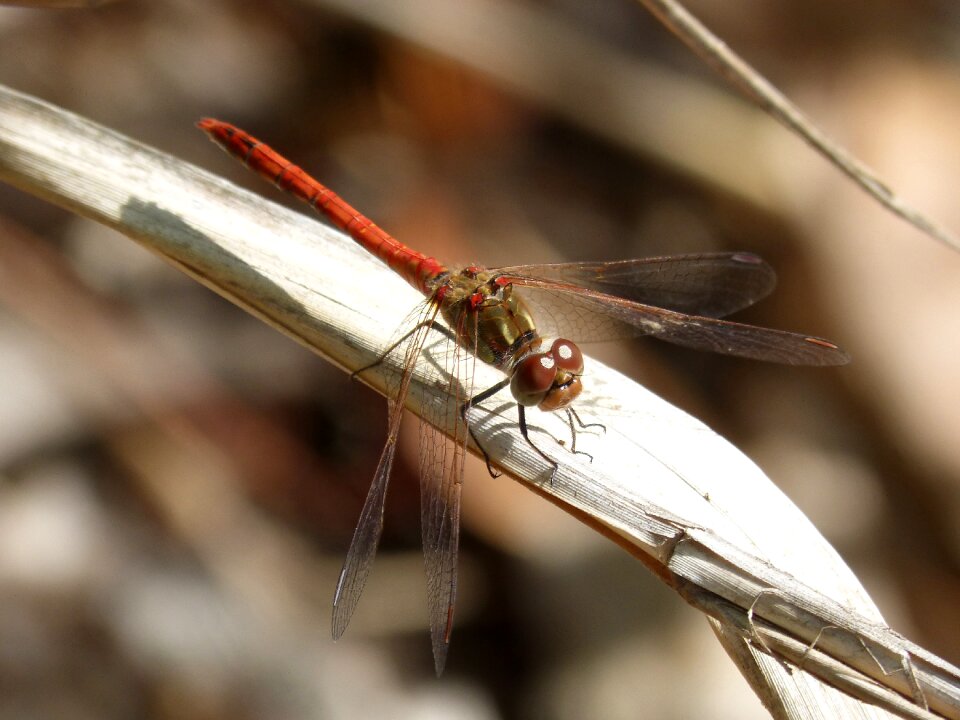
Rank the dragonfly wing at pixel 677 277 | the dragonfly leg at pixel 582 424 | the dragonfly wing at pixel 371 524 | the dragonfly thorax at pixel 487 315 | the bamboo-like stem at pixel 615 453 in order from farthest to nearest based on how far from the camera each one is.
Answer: the dragonfly wing at pixel 677 277 → the dragonfly thorax at pixel 487 315 → the dragonfly wing at pixel 371 524 → the dragonfly leg at pixel 582 424 → the bamboo-like stem at pixel 615 453

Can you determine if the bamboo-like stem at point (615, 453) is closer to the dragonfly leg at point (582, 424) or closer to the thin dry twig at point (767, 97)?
the dragonfly leg at point (582, 424)

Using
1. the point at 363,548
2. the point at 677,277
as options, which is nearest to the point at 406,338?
the point at 363,548

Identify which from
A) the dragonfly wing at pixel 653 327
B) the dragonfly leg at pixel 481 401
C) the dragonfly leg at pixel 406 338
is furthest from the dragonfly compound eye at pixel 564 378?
the dragonfly wing at pixel 653 327

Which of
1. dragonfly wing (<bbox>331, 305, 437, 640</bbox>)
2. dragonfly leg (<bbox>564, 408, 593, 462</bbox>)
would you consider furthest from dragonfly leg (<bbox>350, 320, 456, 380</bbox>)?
dragonfly leg (<bbox>564, 408, 593, 462</bbox>)

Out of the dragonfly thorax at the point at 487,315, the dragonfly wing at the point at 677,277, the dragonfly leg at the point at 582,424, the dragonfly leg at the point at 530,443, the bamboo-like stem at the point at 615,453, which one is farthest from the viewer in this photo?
the dragonfly wing at the point at 677,277

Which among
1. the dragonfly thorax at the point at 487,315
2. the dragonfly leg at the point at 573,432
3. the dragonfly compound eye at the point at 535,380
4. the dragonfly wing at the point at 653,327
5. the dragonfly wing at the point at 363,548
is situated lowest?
the dragonfly wing at the point at 363,548

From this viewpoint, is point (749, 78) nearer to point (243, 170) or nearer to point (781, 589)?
point (781, 589)

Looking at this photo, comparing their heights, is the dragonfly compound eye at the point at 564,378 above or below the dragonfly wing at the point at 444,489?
above

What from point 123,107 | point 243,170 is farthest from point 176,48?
point 243,170

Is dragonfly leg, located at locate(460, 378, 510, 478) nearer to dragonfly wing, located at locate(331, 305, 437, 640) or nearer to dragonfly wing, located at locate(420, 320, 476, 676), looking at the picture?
dragonfly wing, located at locate(420, 320, 476, 676)
